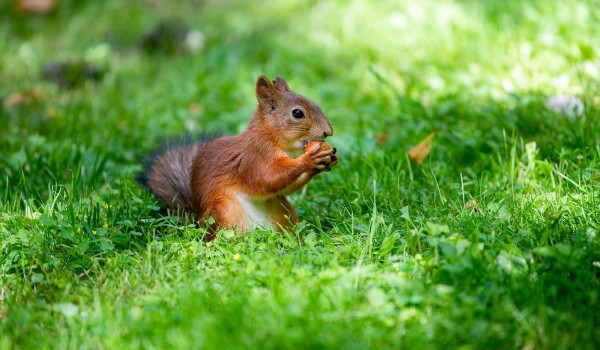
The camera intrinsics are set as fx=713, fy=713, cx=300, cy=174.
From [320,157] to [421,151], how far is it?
3.19ft

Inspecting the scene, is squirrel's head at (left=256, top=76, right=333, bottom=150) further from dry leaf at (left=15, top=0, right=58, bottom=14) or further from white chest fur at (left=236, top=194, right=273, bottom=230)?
dry leaf at (left=15, top=0, right=58, bottom=14)

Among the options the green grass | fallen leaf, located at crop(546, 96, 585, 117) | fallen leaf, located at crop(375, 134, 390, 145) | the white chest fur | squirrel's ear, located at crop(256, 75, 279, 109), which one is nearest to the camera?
the green grass

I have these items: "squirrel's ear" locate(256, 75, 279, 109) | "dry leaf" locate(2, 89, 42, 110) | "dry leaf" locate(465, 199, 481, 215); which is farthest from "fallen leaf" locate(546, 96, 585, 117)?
"dry leaf" locate(2, 89, 42, 110)

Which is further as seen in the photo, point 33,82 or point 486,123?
point 33,82

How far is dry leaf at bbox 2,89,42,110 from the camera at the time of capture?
493cm

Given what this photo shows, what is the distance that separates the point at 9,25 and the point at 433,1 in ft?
13.4

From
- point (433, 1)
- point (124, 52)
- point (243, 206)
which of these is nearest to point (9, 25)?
point (124, 52)

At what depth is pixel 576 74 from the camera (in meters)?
4.21

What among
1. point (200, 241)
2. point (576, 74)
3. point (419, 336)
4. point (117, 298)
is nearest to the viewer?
point (419, 336)

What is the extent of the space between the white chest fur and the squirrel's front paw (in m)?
0.31

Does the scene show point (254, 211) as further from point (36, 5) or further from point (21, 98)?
point (36, 5)

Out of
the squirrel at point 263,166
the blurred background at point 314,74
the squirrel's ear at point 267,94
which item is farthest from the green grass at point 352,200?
the squirrel's ear at point 267,94

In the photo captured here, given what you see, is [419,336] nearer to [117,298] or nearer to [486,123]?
[117,298]

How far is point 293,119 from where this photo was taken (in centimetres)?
293
